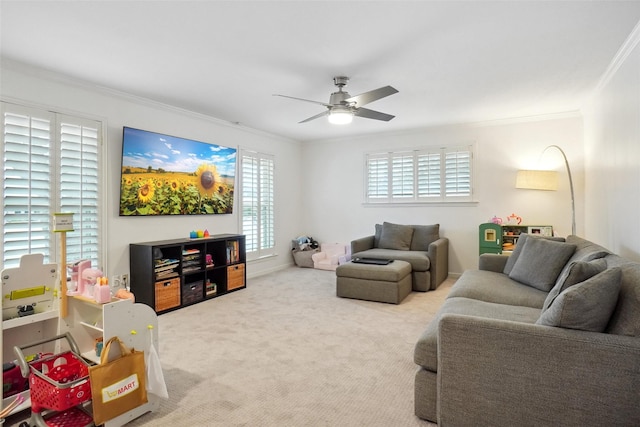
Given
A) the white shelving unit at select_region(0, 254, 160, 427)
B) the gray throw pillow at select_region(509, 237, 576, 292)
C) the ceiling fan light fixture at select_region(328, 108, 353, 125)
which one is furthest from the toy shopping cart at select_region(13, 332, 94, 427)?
the gray throw pillow at select_region(509, 237, 576, 292)

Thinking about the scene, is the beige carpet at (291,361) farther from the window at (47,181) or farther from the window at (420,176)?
the window at (420,176)

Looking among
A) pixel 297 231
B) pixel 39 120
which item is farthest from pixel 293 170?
pixel 39 120

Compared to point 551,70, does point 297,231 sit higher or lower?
lower

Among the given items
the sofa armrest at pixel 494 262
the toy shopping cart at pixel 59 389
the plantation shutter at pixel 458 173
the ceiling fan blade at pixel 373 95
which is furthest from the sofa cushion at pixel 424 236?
the toy shopping cart at pixel 59 389

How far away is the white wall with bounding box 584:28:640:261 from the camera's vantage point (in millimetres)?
2617

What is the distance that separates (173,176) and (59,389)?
301 centimetres

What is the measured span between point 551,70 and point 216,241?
422cm

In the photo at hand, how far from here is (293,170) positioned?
6.73m

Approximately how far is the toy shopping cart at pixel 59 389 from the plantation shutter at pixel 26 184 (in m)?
1.56

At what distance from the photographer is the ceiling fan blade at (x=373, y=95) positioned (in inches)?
115

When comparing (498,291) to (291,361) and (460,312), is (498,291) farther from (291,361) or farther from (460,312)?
(291,361)

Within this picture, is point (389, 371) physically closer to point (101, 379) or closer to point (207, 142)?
point (101, 379)

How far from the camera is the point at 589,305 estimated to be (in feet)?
5.01

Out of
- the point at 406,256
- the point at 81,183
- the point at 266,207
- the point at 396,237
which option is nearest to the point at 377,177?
the point at 396,237
